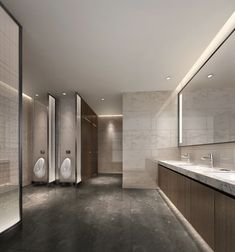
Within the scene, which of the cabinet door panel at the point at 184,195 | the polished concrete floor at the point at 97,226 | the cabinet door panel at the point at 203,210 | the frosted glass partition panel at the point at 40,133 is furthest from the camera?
the frosted glass partition panel at the point at 40,133

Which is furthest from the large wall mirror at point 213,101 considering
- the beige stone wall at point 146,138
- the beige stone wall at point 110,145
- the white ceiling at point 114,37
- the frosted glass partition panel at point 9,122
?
the beige stone wall at point 110,145

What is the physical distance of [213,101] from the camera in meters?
2.88

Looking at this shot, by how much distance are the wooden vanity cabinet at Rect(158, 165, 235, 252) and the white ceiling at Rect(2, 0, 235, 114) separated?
194 cm

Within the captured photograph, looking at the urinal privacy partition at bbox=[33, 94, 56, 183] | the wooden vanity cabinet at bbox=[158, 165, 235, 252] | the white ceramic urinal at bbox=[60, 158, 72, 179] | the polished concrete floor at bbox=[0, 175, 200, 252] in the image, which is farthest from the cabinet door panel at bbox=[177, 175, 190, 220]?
the urinal privacy partition at bbox=[33, 94, 56, 183]

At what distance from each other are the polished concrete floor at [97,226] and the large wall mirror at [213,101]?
144 centimetres

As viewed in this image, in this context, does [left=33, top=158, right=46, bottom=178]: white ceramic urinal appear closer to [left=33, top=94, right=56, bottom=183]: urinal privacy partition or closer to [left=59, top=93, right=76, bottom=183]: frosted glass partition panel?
[left=33, top=94, right=56, bottom=183]: urinal privacy partition

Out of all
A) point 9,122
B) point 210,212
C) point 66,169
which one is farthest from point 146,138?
point 9,122

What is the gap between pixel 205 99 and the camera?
319cm

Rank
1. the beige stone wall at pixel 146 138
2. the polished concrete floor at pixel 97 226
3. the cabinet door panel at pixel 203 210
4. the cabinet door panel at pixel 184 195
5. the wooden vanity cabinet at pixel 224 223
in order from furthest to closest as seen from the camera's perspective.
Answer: the beige stone wall at pixel 146 138 < the cabinet door panel at pixel 184 195 < the polished concrete floor at pixel 97 226 < the cabinet door panel at pixel 203 210 < the wooden vanity cabinet at pixel 224 223

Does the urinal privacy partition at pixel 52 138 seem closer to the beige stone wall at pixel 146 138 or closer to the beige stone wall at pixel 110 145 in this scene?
the beige stone wall at pixel 146 138

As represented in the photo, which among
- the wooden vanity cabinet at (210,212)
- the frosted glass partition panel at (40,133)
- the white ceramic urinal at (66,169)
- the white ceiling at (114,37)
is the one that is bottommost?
the white ceramic urinal at (66,169)

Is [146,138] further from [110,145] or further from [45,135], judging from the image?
[110,145]

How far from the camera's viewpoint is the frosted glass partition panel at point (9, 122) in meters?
2.09

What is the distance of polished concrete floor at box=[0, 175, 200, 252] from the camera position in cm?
199
